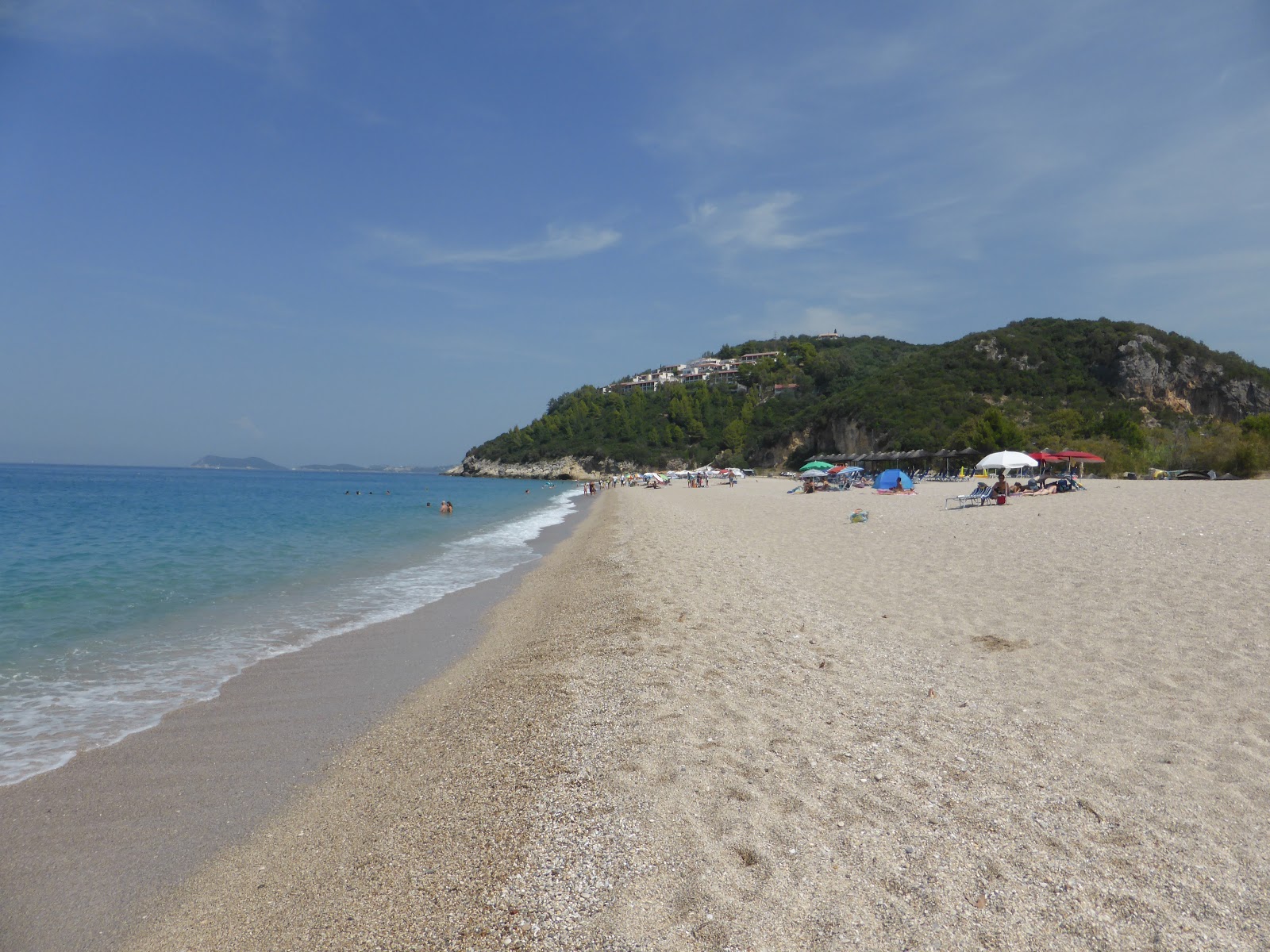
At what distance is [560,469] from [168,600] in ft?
332

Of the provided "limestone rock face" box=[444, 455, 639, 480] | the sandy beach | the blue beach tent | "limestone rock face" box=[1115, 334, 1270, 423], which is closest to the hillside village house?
"limestone rock face" box=[444, 455, 639, 480]

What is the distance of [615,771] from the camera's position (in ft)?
12.4

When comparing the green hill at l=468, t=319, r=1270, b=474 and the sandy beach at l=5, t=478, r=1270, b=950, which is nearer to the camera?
the sandy beach at l=5, t=478, r=1270, b=950

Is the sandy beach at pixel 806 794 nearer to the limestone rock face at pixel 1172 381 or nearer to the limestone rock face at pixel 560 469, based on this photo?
the limestone rock face at pixel 1172 381

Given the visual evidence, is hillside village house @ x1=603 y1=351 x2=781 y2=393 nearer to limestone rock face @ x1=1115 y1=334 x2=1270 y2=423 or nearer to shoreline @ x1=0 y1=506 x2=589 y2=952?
limestone rock face @ x1=1115 y1=334 x2=1270 y2=423

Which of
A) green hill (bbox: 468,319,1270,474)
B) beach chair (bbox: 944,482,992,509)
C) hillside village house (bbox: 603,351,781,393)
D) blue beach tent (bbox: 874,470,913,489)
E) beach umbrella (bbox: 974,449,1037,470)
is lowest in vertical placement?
beach chair (bbox: 944,482,992,509)

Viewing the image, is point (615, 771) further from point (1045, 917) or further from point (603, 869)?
point (1045, 917)

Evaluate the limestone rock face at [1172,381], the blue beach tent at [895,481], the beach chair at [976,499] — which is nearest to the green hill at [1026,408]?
the limestone rock face at [1172,381]

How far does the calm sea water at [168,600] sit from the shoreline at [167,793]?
405mm

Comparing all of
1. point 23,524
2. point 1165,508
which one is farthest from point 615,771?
point 23,524

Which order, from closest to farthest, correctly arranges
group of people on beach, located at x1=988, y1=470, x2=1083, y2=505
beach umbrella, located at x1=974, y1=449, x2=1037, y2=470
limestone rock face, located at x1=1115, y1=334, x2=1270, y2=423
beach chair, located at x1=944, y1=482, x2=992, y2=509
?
1. group of people on beach, located at x1=988, y1=470, x2=1083, y2=505
2. beach chair, located at x1=944, y1=482, x2=992, y2=509
3. beach umbrella, located at x1=974, y1=449, x2=1037, y2=470
4. limestone rock face, located at x1=1115, y1=334, x2=1270, y2=423

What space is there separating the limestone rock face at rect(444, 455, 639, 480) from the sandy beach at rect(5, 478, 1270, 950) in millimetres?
95753

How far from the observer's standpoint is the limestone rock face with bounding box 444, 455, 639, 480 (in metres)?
106

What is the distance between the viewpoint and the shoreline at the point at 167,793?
10.1ft
